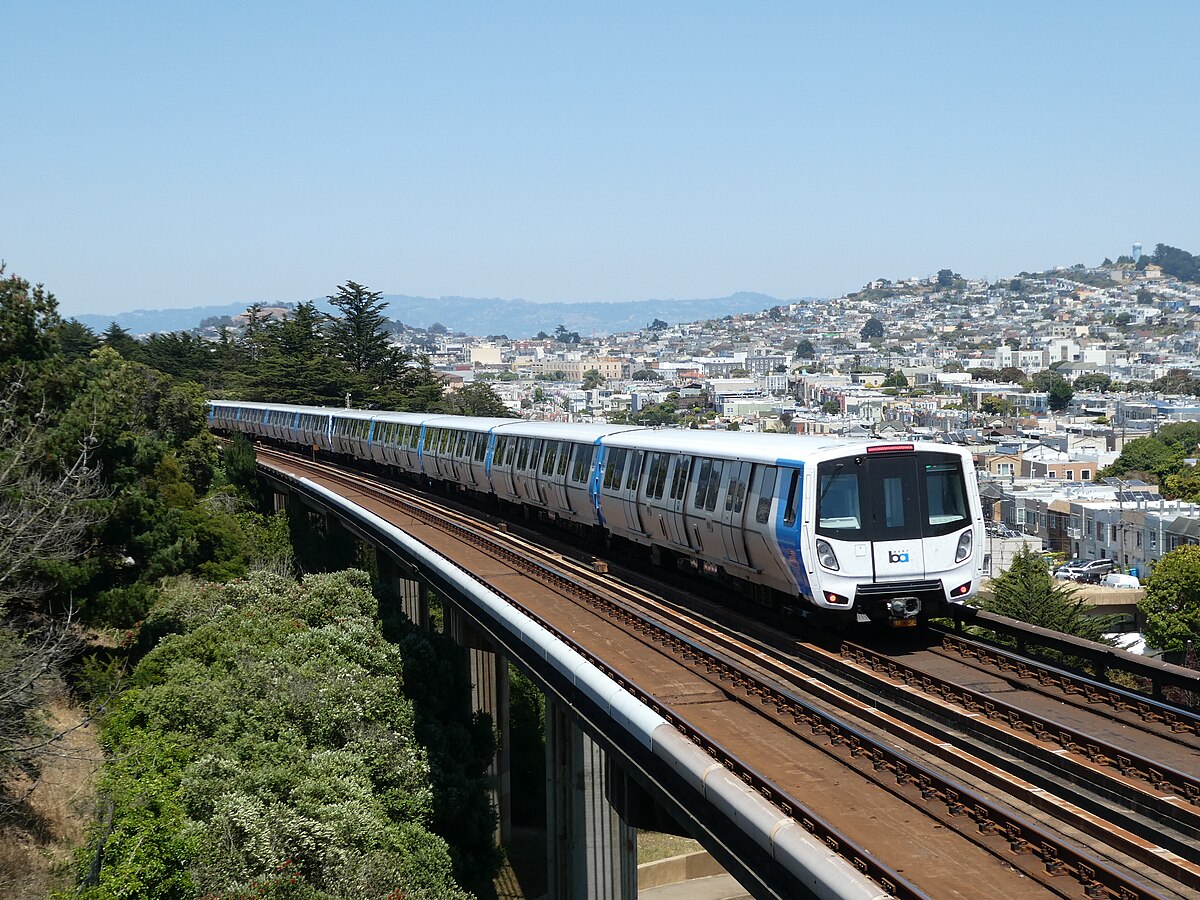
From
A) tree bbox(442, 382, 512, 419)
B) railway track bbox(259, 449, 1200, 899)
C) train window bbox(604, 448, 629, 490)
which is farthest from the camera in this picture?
tree bbox(442, 382, 512, 419)

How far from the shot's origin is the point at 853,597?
1421 cm

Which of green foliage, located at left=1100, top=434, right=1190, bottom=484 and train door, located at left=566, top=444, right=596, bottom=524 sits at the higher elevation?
train door, located at left=566, top=444, right=596, bottom=524

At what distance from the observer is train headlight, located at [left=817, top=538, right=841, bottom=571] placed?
14.2 metres

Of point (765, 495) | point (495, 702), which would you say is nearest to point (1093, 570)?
point (495, 702)

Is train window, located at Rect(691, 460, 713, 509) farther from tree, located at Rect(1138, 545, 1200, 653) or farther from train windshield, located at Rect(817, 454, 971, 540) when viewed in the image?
tree, located at Rect(1138, 545, 1200, 653)

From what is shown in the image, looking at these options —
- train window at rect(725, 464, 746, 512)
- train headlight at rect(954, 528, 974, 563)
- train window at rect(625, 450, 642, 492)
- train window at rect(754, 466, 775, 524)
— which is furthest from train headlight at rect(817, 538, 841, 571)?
train window at rect(625, 450, 642, 492)

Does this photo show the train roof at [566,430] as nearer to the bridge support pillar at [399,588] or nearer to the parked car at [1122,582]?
the bridge support pillar at [399,588]

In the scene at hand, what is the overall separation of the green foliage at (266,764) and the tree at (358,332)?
6235 cm

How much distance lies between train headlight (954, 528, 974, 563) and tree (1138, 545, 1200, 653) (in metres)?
37.0

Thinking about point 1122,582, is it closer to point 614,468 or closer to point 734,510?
point 614,468

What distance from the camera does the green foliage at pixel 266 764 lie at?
1702cm

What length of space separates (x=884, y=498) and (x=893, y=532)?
39cm

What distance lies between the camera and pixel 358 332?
93.8 metres

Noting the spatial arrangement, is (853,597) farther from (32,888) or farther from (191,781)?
(32,888)
